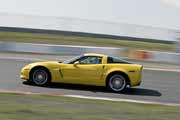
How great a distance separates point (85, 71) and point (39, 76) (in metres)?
1.25

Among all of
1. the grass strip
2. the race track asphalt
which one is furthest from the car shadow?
the grass strip

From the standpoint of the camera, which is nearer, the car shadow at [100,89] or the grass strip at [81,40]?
the car shadow at [100,89]

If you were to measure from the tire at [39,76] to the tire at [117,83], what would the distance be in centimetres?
171

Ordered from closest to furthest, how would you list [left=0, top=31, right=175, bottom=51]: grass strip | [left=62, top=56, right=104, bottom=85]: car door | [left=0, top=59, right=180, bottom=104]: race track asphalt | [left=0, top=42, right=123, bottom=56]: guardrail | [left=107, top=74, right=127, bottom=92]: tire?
[left=0, top=59, right=180, bottom=104]: race track asphalt
[left=107, top=74, right=127, bottom=92]: tire
[left=62, top=56, right=104, bottom=85]: car door
[left=0, top=42, right=123, bottom=56]: guardrail
[left=0, top=31, right=175, bottom=51]: grass strip

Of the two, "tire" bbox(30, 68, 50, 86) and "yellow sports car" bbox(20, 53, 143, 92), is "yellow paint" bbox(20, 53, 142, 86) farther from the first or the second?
"tire" bbox(30, 68, 50, 86)

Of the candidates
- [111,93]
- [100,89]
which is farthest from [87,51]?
[111,93]

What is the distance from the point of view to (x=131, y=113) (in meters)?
9.14

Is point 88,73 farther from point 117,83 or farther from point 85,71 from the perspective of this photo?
point 117,83

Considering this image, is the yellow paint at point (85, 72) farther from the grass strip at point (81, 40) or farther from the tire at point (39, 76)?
the grass strip at point (81, 40)

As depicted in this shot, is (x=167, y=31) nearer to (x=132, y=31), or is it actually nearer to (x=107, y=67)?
(x=132, y=31)

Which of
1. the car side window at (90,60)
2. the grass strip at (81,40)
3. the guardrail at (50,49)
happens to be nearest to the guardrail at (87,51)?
the guardrail at (50,49)

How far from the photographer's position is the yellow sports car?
14102 millimetres

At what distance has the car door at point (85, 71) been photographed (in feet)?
46.6

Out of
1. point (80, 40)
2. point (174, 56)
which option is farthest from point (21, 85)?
point (80, 40)
